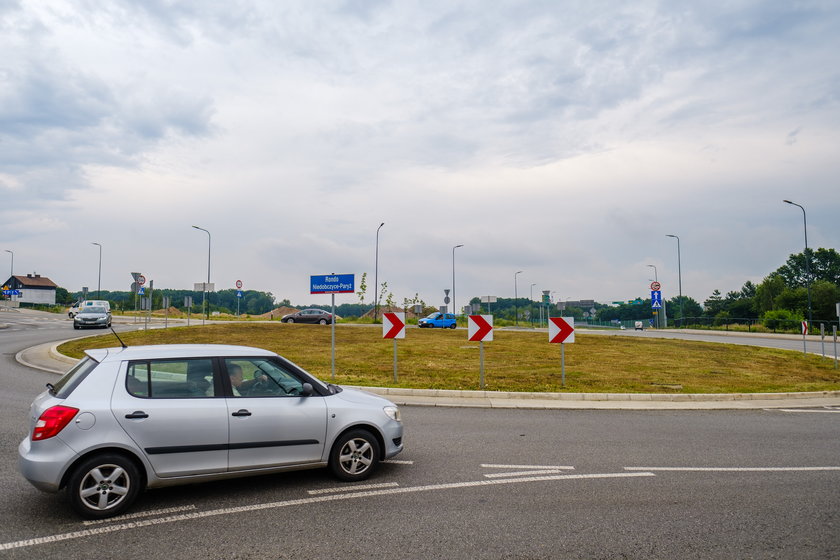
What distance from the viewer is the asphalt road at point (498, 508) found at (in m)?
4.57

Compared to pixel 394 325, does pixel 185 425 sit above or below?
below

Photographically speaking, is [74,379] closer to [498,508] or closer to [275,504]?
[275,504]

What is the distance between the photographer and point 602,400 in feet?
42.9

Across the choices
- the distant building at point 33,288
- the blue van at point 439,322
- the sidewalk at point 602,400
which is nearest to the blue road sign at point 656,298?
the blue van at point 439,322

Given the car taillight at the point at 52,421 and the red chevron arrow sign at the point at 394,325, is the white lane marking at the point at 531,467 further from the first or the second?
the red chevron arrow sign at the point at 394,325

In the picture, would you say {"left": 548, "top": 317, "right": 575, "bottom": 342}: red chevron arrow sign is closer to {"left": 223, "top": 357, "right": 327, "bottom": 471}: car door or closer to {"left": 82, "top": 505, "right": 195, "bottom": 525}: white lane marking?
{"left": 223, "top": 357, "right": 327, "bottom": 471}: car door

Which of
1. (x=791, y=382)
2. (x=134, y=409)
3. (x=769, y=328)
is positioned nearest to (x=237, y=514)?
(x=134, y=409)

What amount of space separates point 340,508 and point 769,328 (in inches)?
2125

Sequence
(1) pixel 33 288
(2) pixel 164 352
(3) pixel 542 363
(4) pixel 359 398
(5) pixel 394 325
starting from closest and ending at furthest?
(2) pixel 164 352, (4) pixel 359 398, (5) pixel 394 325, (3) pixel 542 363, (1) pixel 33 288

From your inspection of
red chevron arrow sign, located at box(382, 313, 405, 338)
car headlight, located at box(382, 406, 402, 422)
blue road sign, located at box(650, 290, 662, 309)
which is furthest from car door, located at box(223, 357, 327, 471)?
blue road sign, located at box(650, 290, 662, 309)

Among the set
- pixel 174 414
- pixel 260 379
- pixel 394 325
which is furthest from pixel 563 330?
pixel 174 414

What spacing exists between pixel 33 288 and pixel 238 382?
474 ft

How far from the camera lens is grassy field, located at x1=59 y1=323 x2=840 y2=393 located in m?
15.1

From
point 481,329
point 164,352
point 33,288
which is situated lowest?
point 164,352
